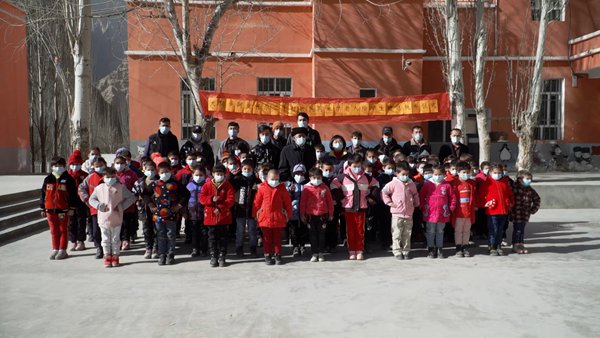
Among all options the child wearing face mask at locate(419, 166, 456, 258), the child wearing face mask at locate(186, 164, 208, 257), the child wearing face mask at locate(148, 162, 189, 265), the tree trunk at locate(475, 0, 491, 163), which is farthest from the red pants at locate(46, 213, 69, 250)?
the tree trunk at locate(475, 0, 491, 163)

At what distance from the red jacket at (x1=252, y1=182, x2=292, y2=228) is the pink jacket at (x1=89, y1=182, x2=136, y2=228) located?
6.11 ft

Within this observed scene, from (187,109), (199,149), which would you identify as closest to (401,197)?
(199,149)

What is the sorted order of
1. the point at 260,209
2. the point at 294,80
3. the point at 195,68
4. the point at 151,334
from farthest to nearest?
the point at 294,80, the point at 195,68, the point at 260,209, the point at 151,334

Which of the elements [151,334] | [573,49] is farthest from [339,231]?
[573,49]

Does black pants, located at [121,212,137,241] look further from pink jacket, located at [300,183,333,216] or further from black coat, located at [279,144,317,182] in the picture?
pink jacket, located at [300,183,333,216]

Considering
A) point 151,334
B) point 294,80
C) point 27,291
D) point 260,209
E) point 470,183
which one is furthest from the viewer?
point 294,80

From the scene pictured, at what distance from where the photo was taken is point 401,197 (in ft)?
22.7

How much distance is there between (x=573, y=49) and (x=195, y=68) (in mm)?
15347

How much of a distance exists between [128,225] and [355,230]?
147 inches

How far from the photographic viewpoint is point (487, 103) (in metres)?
18.0

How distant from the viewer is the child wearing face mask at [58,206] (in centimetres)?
689

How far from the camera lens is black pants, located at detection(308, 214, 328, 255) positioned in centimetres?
683

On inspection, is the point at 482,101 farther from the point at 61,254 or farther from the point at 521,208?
the point at 61,254

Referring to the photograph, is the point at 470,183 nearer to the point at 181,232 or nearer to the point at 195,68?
the point at 181,232
